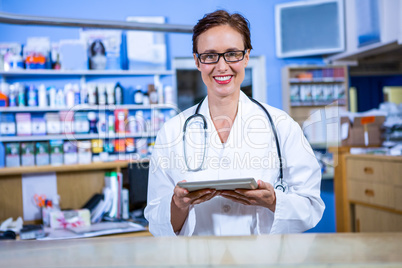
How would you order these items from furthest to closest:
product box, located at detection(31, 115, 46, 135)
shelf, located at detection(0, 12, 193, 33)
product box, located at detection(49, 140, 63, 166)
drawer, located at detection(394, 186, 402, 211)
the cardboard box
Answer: product box, located at detection(31, 115, 46, 135)
product box, located at detection(49, 140, 63, 166)
the cardboard box
drawer, located at detection(394, 186, 402, 211)
shelf, located at detection(0, 12, 193, 33)

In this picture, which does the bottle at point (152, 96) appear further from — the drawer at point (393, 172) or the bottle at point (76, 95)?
the drawer at point (393, 172)

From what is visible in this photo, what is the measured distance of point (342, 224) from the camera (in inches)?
131

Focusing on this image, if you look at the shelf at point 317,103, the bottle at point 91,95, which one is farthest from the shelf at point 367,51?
the bottle at point 91,95

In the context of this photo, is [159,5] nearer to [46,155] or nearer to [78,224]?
[46,155]

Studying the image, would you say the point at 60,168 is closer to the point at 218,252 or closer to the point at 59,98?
the point at 218,252

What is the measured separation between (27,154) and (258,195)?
106 inches

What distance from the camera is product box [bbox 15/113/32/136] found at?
416 centimetres

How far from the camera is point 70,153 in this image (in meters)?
4.11

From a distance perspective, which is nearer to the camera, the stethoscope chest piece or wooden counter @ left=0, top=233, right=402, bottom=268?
wooden counter @ left=0, top=233, right=402, bottom=268

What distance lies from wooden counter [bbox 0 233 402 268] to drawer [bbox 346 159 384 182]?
7.36 feet

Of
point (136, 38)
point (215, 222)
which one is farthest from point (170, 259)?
point (136, 38)

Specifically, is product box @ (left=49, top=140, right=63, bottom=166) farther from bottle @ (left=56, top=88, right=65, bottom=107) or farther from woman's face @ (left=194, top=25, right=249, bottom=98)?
woman's face @ (left=194, top=25, right=249, bottom=98)

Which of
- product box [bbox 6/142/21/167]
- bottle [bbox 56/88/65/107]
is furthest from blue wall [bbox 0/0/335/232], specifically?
product box [bbox 6/142/21/167]

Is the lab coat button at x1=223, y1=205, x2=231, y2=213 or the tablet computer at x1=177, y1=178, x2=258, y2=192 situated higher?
the tablet computer at x1=177, y1=178, x2=258, y2=192
